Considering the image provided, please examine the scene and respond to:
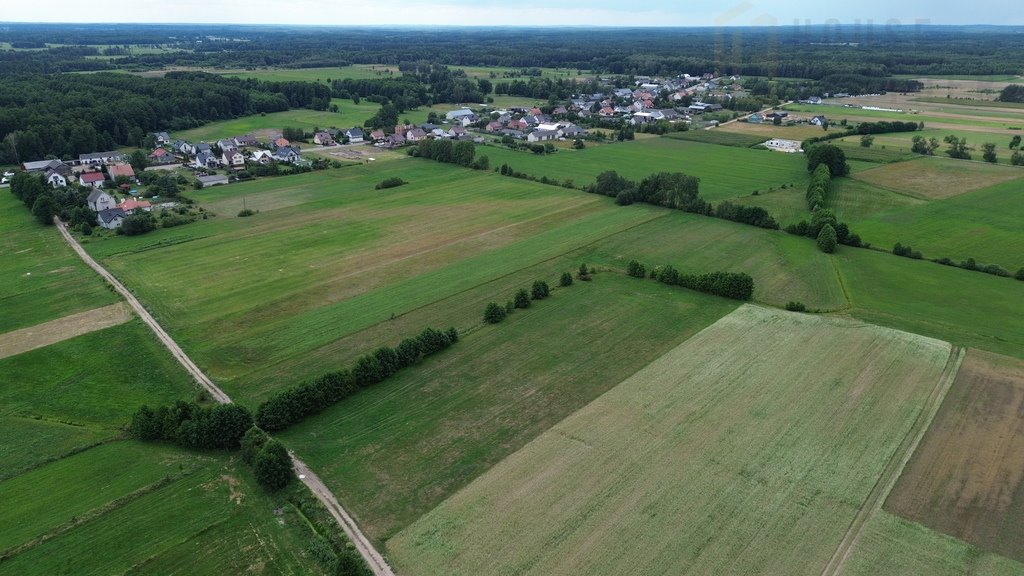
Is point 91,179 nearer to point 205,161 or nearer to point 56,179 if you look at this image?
point 56,179

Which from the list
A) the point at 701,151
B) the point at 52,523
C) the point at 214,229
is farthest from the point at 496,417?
the point at 701,151

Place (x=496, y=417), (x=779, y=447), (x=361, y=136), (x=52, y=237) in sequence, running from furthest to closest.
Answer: (x=361, y=136)
(x=52, y=237)
(x=496, y=417)
(x=779, y=447)

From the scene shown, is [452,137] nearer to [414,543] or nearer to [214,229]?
[214,229]

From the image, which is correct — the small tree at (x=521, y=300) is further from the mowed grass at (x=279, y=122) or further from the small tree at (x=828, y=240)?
the mowed grass at (x=279, y=122)

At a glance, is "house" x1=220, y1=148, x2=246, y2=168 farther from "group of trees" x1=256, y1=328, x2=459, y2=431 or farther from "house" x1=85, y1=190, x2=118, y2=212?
"group of trees" x1=256, y1=328, x2=459, y2=431

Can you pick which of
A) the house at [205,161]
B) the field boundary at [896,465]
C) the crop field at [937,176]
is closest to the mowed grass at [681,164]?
the crop field at [937,176]

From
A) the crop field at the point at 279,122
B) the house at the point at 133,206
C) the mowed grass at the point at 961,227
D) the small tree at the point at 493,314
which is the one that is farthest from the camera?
the crop field at the point at 279,122
